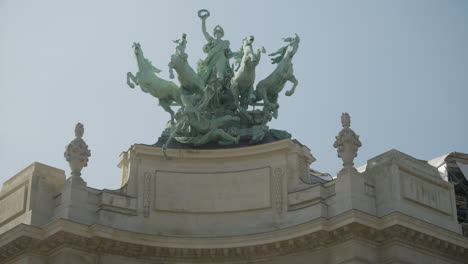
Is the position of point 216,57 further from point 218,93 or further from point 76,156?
point 76,156

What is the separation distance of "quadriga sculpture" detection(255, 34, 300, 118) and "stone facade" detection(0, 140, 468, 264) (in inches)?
89.5

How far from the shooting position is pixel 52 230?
92.4 feet

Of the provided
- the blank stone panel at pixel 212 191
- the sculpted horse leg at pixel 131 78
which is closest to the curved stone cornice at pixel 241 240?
the blank stone panel at pixel 212 191

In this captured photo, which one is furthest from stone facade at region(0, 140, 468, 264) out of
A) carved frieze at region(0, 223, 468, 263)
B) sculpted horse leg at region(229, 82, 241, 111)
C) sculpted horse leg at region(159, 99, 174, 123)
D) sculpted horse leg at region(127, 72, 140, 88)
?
sculpted horse leg at region(127, 72, 140, 88)

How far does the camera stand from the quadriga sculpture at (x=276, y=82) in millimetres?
32750

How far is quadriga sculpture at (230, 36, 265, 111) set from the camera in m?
32.3

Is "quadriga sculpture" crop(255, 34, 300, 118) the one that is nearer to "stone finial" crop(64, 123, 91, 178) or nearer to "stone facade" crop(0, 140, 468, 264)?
"stone facade" crop(0, 140, 468, 264)

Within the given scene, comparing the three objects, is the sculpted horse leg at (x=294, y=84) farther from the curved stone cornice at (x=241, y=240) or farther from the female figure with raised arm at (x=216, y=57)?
the curved stone cornice at (x=241, y=240)

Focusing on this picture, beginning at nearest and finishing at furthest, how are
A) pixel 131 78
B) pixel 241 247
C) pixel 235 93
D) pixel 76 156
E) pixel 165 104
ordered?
pixel 241 247 < pixel 76 156 < pixel 235 93 < pixel 165 104 < pixel 131 78

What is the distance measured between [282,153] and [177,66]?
13.8 ft

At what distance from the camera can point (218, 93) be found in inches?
1283

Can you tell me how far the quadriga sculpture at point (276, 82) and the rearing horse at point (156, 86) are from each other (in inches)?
96.5

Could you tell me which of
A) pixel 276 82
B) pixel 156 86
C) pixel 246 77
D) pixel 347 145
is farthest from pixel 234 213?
pixel 156 86

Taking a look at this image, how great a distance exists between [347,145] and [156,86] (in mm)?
6564
